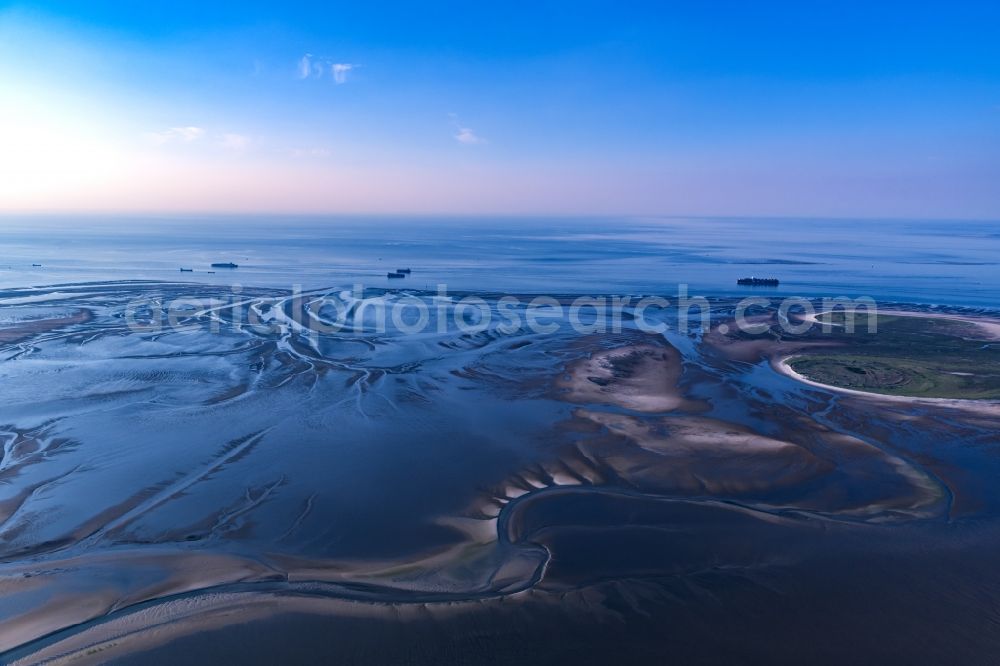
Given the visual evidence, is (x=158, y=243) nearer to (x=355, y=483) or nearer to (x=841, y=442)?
(x=355, y=483)

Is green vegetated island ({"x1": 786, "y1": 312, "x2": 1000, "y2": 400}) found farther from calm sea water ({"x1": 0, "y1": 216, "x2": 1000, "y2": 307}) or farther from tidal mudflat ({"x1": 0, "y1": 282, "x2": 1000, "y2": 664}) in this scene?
calm sea water ({"x1": 0, "y1": 216, "x2": 1000, "y2": 307})

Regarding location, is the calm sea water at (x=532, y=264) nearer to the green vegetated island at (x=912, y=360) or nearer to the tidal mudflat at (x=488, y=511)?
the green vegetated island at (x=912, y=360)

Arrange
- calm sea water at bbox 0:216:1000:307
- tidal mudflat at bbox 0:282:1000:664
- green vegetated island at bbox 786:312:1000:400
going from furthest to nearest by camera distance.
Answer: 1. calm sea water at bbox 0:216:1000:307
2. green vegetated island at bbox 786:312:1000:400
3. tidal mudflat at bbox 0:282:1000:664

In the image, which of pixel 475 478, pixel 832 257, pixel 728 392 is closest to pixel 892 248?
pixel 832 257

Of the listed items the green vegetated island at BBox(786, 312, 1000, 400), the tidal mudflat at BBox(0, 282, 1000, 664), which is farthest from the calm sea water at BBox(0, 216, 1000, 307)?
the tidal mudflat at BBox(0, 282, 1000, 664)

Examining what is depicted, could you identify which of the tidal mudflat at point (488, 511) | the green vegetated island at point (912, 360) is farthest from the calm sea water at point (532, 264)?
the tidal mudflat at point (488, 511)

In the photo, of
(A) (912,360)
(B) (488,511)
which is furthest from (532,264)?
(B) (488,511)
